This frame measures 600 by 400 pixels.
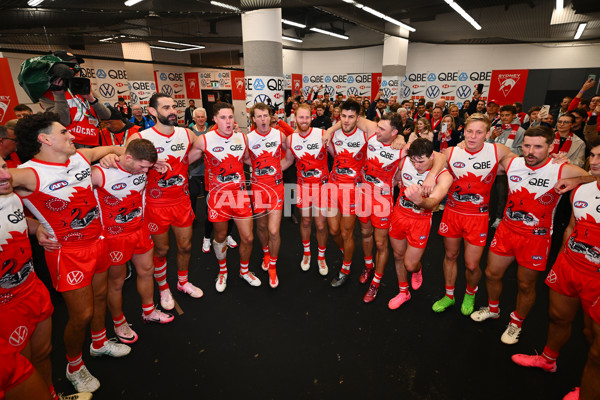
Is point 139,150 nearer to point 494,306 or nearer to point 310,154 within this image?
point 310,154

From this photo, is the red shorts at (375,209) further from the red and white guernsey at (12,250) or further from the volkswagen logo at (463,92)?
the volkswagen logo at (463,92)

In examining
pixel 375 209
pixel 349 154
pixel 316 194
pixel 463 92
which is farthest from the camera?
pixel 463 92

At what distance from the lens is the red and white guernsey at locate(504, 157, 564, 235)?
8.60ft

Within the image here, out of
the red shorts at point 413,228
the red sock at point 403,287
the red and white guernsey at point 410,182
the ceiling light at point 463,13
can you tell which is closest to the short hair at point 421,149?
the red and white guernsey at point 410,182

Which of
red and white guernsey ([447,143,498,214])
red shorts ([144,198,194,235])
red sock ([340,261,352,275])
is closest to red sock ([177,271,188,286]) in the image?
red shorts ([144,198,194,235])

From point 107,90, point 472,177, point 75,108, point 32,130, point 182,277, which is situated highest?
point 107,90

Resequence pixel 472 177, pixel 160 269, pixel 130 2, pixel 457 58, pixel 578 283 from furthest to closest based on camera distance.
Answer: pixel 457 58 < pixel 130 2 < pixel 160 269 < pixel 472 177 < pixel 578 283

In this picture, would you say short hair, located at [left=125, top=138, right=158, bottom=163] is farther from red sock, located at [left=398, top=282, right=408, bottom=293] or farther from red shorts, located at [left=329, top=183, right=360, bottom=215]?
red sock, located at [left=398, top=282, right=408, bottom=293]

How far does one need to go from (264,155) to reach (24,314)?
260 centimetres

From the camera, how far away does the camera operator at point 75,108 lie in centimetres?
305

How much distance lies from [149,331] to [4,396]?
1.74 m

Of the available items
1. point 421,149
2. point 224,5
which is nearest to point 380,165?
point 421,149

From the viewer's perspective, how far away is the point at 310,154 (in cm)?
387

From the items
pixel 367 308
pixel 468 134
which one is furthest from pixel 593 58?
pixel 367 308
